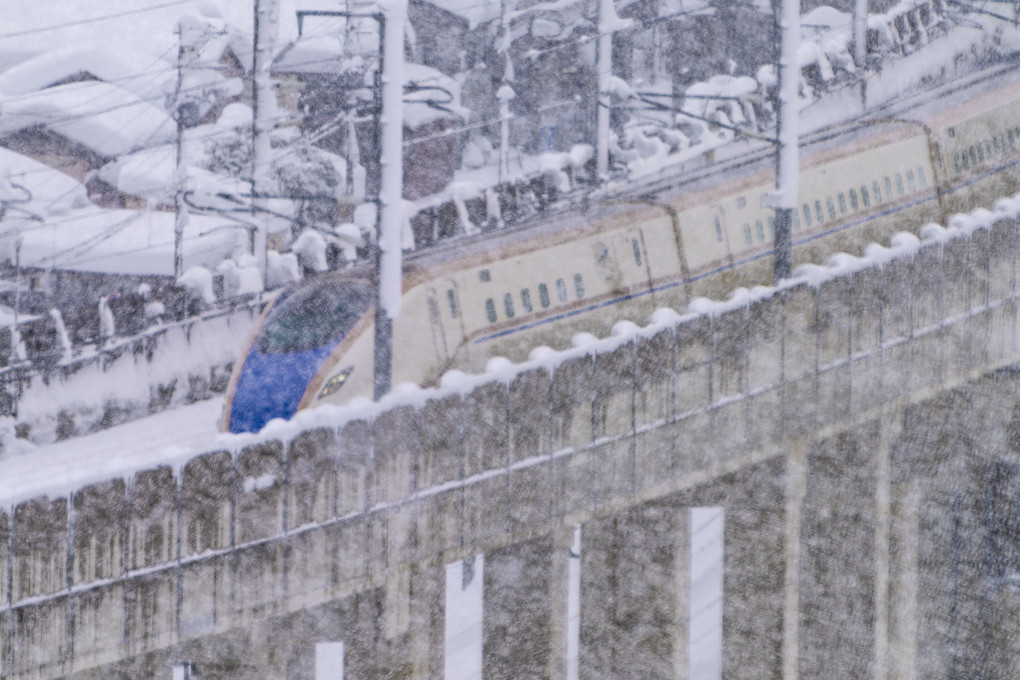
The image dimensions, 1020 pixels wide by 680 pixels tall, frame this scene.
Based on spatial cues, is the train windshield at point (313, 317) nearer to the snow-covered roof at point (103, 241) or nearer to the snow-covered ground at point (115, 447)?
the snow-covered ground at point (115, 447)

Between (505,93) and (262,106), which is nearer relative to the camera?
(262,106)

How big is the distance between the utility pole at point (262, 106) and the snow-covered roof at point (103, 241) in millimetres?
867

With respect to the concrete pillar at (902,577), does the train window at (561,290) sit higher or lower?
higher

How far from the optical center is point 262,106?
1089 cm

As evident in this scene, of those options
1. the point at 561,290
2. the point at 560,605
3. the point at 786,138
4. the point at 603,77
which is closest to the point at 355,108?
the point at 603,77

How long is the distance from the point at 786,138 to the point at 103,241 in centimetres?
626

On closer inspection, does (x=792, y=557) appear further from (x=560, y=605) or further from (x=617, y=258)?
(x=617, y=258)

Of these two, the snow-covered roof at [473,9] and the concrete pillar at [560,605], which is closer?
the concrete pillar at [560,605]

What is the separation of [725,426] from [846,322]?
1.28 metres

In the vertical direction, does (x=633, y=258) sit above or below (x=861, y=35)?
below

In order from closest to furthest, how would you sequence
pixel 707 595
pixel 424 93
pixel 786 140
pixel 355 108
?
1. pixel 786 140
2. pixel 707 595
3. pixel 355 108
4. pixel 424 93

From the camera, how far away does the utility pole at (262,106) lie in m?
10.0

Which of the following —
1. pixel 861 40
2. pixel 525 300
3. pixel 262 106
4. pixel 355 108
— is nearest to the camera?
pixel 525 300

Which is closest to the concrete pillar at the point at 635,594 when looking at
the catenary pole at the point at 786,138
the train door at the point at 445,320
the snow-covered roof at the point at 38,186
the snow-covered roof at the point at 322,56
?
the train door at the point at 445,320
